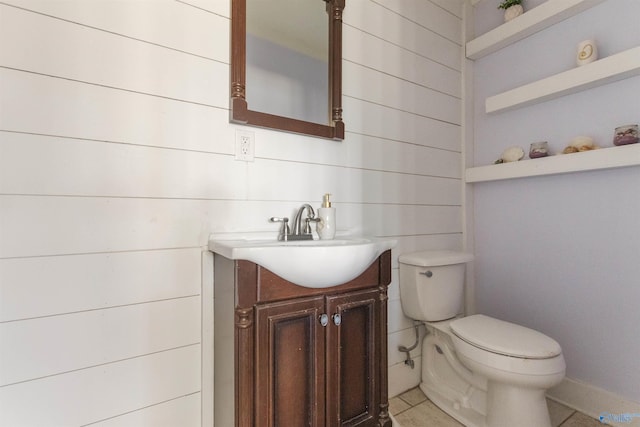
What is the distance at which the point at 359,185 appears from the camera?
1482mm

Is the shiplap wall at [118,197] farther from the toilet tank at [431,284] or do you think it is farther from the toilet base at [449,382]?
the toilet base at [449,382]

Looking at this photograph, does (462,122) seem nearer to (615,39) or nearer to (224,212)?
(615,39)

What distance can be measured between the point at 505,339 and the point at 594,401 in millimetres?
709

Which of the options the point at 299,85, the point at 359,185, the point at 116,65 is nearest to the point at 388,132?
the point at 359,185

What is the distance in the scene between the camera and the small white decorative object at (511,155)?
1696mm

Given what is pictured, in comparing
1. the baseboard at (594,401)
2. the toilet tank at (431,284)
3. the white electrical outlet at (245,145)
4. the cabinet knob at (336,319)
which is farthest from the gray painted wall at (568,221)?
the white electrical outlet at (245,145)

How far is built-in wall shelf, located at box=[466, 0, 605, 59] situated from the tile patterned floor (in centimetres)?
196

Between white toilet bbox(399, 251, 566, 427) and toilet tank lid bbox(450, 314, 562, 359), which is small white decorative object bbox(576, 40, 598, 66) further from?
toilet tank lid bbox(450, 314, 562, 359)

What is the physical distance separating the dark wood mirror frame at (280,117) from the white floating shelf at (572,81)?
40.3 inches

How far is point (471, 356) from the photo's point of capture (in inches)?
47.4

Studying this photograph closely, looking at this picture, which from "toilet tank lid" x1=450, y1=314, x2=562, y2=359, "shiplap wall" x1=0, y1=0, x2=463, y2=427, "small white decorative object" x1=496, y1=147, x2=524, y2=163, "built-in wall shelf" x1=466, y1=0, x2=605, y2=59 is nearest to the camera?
"shiplap wall" x1=0, y1=0, x2=463, y2=427

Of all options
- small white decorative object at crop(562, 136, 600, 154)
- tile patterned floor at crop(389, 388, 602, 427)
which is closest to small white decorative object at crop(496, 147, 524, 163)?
small white decorative object at crop(562, 136, 600, 154)

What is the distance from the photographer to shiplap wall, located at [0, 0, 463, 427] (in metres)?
0.83

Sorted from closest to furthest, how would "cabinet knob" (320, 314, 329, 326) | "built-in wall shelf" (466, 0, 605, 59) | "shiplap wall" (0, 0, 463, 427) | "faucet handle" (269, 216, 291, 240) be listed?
"shiplap wall" (0, 0, 463, 427) < "cabinet knob" (320, 314, 329, 326) < "faucet handle" (269, 216, 291, 240) < "built-in wall shelf" (466, 0, 605, 59)
